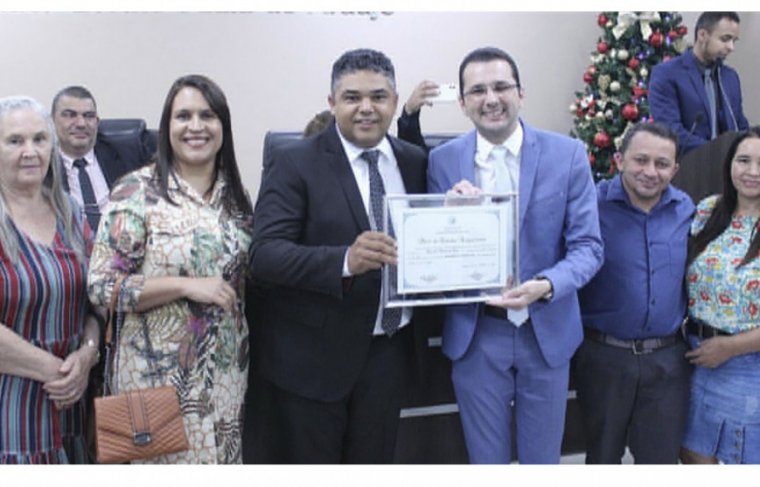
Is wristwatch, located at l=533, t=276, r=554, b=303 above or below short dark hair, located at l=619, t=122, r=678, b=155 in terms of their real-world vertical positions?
below

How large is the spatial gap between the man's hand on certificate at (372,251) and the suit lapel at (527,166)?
16.3 inches

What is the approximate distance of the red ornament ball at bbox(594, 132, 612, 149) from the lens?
224 inches

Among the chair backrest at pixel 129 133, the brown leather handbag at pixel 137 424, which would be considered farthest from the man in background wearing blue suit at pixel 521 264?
the chair backrest at pixel 129 133

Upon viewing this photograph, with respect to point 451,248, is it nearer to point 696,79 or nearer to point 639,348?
point 639,348

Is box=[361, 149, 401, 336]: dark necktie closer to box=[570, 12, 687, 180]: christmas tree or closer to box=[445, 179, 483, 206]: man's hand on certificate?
box=[445, 179, 483, 206]: man's hand on certificate

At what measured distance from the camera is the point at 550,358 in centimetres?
188

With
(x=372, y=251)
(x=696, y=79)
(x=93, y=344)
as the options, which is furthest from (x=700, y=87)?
(x=93, y=344)

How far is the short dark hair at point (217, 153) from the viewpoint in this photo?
1834 mm

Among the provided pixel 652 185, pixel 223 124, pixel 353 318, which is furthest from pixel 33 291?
pixel 652 185

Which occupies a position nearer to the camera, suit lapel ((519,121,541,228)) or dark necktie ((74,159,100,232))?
suit lapel ((519,121,541,228))

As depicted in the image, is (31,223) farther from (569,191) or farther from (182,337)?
(569,191)

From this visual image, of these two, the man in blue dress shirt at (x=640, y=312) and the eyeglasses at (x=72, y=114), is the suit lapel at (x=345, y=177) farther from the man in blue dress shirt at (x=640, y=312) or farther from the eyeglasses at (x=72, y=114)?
the eyeglasses at (x=72, y=114)

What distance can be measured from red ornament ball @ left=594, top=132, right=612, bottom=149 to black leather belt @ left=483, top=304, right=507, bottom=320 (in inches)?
165

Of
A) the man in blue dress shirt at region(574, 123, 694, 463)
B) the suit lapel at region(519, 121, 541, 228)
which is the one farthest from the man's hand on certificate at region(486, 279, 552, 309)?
the man in blue dress shirt at region(574, 123, 694, 463)
